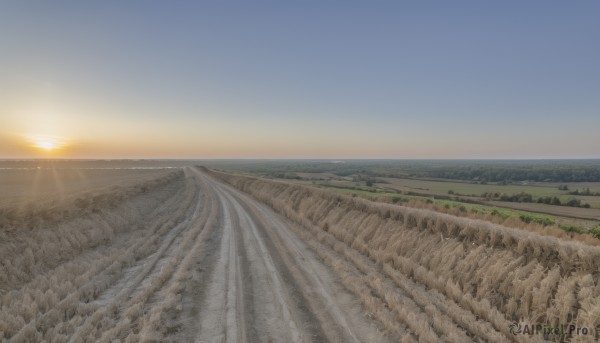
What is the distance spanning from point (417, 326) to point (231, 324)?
4.33 m

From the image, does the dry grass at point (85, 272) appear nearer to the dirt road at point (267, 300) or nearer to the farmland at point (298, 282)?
the farmland at point (298, 282)

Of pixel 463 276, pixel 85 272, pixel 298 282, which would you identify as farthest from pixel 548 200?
pixel 85 272

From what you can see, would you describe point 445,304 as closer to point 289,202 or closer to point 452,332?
point 452,332

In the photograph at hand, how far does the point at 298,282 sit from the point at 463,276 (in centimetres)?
510

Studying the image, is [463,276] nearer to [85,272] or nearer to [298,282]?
[298,282]

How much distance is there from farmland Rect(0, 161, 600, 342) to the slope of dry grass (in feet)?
0.13

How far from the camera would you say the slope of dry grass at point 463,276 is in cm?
741

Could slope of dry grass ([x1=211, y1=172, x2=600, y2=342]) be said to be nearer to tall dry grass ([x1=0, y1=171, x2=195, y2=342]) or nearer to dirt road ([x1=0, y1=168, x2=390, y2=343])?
dirt road ([x1=0, y1=168, x2=390, y2=343])

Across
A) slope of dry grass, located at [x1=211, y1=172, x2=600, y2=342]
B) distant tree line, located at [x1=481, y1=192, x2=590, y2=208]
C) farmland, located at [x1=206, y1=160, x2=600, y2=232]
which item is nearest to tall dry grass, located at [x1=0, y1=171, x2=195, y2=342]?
slope of dry grass, located at [x1=211, y1=172, x2=600, y2=342]

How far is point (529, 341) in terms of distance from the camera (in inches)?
265

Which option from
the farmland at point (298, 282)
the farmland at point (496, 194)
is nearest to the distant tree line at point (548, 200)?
the farmland at point (496, 194)

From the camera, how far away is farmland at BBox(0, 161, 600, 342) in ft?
24.5

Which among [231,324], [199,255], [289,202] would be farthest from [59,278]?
[289,202]

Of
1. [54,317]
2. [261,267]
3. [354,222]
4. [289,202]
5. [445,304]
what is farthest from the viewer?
[289,202]
